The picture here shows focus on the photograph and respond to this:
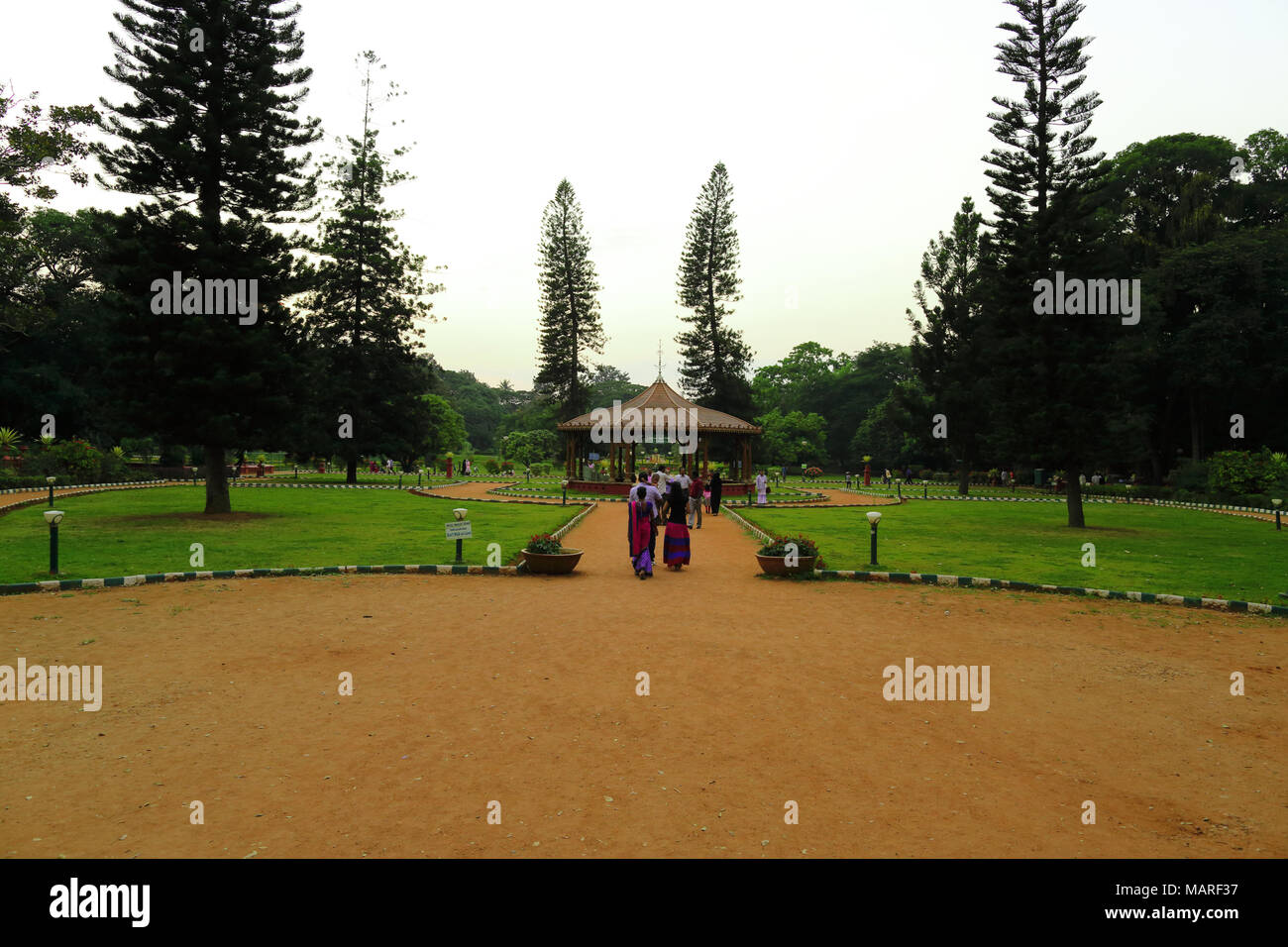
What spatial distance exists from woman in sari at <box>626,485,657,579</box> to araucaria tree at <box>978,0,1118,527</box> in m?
13.5

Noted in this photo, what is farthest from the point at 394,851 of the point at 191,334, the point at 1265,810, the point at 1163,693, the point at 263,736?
the point at 191,334

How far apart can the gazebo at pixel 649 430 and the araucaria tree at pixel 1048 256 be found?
1374 cm

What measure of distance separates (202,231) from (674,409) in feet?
64.5

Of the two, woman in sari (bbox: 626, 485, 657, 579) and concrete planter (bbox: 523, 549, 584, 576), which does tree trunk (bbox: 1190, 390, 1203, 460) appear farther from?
concrete planter (bbox: 523, 549, 584, 576)

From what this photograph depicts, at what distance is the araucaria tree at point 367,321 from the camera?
116ft

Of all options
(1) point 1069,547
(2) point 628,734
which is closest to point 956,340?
(1) point 1069,547

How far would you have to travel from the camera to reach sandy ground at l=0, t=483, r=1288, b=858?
3869mm

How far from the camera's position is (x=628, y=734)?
5.29 m

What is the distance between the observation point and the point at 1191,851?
12.3 feet

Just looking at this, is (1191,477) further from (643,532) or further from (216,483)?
(216,483)

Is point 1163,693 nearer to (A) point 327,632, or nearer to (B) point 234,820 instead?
(B) point 234,820

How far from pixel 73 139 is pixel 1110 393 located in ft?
91.7

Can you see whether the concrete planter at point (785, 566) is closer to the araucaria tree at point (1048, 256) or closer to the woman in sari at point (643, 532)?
the woman in sari at point (643, 532)

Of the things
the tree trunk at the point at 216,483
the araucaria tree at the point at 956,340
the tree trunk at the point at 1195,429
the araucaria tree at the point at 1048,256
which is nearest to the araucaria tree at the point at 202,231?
the tree trunk at the point at 216,483
